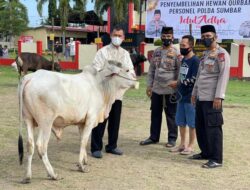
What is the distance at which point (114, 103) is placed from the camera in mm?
7367

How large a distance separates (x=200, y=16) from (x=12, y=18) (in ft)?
125

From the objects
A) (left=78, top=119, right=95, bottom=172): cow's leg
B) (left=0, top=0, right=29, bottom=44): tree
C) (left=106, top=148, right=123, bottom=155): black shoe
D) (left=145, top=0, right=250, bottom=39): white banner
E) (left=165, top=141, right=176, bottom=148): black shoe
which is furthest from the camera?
(left=0, top=0, right=29, bottom=44): tree

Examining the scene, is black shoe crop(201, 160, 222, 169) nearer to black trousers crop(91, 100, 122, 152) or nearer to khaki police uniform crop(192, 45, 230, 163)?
khaki police uniform crop(192, 45, 230, 163)

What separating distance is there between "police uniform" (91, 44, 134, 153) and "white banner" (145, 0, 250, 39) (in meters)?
16.7

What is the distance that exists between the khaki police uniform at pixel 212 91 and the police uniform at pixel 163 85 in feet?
3.51

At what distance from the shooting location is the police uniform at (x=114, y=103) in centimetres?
709

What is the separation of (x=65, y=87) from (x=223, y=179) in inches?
92.0

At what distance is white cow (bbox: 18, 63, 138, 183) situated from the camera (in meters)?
5.81

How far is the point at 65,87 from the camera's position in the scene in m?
5.99

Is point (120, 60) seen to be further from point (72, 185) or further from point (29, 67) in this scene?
point (29, 67)

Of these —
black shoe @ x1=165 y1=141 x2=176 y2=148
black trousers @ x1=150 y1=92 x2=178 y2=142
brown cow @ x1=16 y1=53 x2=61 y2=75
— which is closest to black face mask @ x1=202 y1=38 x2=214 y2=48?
black trousers @ x1=150 y1=92 x2=178 y2=142

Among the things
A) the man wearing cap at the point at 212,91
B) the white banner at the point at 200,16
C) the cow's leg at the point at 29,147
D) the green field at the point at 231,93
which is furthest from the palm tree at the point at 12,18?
the cow's leg at the point at 29,147

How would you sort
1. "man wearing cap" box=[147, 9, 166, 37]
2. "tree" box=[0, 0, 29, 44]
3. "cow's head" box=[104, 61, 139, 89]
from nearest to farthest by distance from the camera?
"cow's head" box=[104, 61, 139, 89], "man wearing cap" box=[147, 9, 166, 37], "tree" box=[0, 0, 29, 44]

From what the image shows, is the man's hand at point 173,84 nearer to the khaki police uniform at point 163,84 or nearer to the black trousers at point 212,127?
the khaki police uniform at point 163,84
